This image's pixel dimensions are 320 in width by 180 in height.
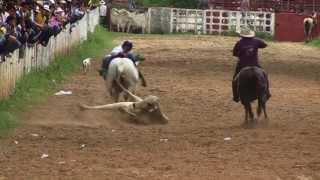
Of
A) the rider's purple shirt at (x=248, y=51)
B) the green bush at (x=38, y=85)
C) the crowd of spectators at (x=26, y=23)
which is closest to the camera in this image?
the rider's purple shirt at (x=248, y=51)

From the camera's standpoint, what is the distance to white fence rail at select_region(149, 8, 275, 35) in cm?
5216

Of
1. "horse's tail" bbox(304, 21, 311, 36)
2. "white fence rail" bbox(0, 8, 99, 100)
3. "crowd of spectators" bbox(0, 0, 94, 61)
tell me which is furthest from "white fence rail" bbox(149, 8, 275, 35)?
"crowd of spectators" bbox(0, 0, 94, 61)

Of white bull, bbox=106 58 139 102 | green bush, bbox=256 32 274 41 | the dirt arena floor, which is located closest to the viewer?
the dirt arena floor

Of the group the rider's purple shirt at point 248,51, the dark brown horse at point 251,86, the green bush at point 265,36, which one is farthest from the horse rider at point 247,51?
the green bush at point 265,36

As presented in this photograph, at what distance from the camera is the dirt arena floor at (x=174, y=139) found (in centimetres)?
1059

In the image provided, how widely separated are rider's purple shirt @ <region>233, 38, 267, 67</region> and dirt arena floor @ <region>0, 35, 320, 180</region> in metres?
1.10

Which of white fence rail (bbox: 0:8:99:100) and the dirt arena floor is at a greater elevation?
white fence rail (bbox: 0:8:99:100)

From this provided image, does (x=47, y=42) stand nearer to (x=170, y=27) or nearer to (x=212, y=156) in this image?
(x=212, y=156)

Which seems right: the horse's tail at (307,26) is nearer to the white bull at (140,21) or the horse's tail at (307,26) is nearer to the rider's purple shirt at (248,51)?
the white bull at (140,21)

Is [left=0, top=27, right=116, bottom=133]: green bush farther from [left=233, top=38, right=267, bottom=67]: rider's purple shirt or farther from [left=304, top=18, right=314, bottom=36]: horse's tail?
[left=304, top=18, right=314, bottom=36]: horse's tail

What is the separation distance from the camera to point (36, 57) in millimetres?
21891

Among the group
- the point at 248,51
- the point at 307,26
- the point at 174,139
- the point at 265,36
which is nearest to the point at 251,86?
the point at 248,51

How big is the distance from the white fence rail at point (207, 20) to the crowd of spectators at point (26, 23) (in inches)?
997

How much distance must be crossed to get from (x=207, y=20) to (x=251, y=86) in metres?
37.7
